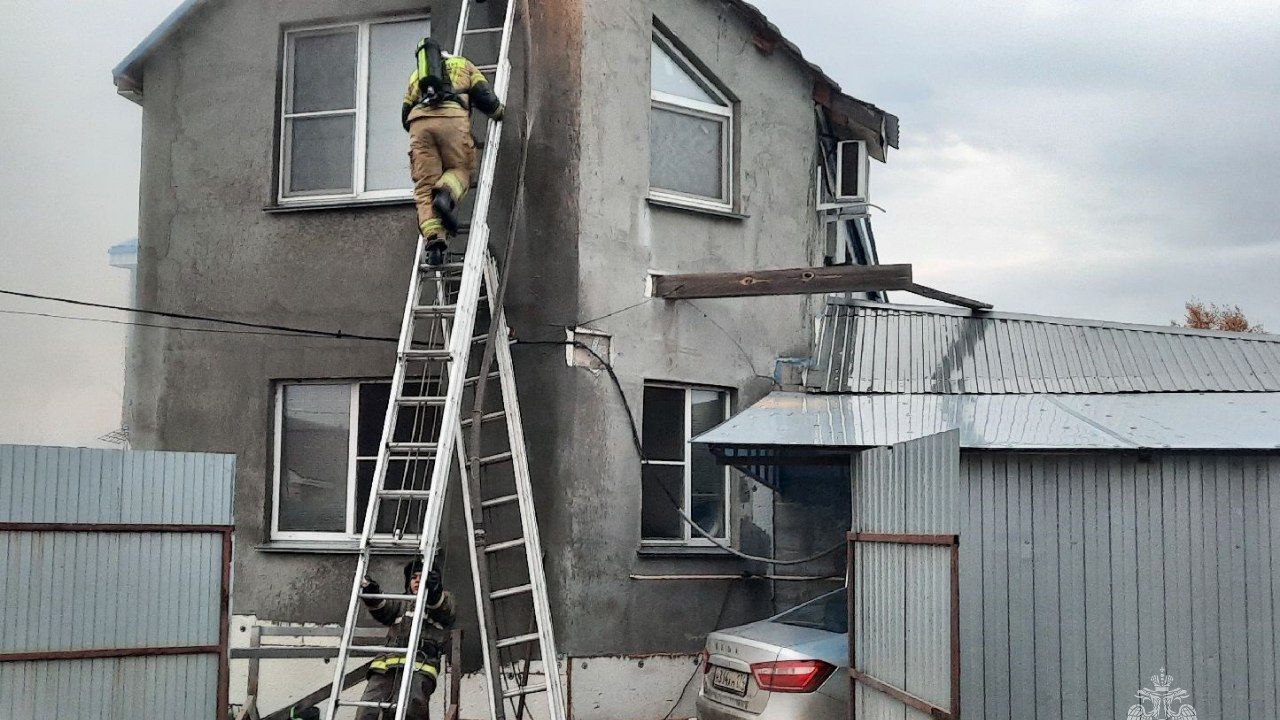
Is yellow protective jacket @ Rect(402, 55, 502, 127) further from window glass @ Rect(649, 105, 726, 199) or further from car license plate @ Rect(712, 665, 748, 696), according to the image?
car license plate @ Rect(712, 665, 748, 696)

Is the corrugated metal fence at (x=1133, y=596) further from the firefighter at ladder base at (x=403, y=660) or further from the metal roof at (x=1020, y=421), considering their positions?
the firefighter at ladder base at (x=403, y=660)

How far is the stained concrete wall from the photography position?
10.6m

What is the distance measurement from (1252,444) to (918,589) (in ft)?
Result: 10.0

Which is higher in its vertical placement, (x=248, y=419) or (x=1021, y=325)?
(x=1021, y=325)

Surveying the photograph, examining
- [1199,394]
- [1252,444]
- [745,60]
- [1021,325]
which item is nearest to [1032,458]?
[1252,444]

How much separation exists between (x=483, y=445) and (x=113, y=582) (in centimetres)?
309

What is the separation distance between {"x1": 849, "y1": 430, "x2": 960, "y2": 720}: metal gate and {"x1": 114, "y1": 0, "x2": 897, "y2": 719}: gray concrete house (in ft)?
8.96

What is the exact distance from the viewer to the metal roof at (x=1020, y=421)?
921 cm

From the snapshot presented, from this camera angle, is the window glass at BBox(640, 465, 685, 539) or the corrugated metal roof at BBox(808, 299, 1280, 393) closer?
the window glass at BBox(640, 465, 685, 539)

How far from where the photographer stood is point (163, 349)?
11312mm

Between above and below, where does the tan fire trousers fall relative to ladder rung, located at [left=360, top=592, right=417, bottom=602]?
above

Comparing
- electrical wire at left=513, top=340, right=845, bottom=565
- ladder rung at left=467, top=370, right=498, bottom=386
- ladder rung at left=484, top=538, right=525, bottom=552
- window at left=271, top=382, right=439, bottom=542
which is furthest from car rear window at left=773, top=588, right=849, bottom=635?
window at left=271, top=382, right=439, bottom=542

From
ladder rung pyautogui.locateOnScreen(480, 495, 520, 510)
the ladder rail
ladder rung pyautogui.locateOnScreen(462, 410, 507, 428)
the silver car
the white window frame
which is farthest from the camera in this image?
the white window frame

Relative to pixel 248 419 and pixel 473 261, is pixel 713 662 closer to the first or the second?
pixel 473 261
